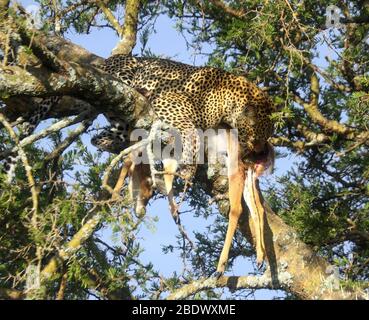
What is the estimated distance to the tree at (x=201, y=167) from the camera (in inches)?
247

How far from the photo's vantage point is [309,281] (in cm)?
809

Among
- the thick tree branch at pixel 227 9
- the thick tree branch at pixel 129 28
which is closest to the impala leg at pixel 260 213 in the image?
the thick tree branch at pixel 227 9

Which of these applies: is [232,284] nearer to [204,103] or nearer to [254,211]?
[254,211]

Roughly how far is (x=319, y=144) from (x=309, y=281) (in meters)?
1.61

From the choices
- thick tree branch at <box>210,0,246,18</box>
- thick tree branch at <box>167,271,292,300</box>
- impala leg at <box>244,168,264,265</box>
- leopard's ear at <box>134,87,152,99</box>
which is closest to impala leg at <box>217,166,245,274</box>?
impala leg at <box>244,168,264,265</box>

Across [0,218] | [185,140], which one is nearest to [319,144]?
[185,140]

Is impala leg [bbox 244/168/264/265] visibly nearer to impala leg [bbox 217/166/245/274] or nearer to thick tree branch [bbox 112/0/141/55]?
impala leg [bbox 217/166/245/274]

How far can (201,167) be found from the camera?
8383 millimetres

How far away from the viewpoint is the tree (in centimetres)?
628

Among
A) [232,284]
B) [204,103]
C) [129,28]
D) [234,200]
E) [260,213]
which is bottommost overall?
[232,284]

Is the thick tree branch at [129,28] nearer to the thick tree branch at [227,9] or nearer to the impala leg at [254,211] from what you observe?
the thick tree branch at [227,9]

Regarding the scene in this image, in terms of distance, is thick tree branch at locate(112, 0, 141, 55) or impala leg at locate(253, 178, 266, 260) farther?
thick tree branch at locate(112, 0, 141, 55)

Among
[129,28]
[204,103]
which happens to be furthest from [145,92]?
[129,28]
